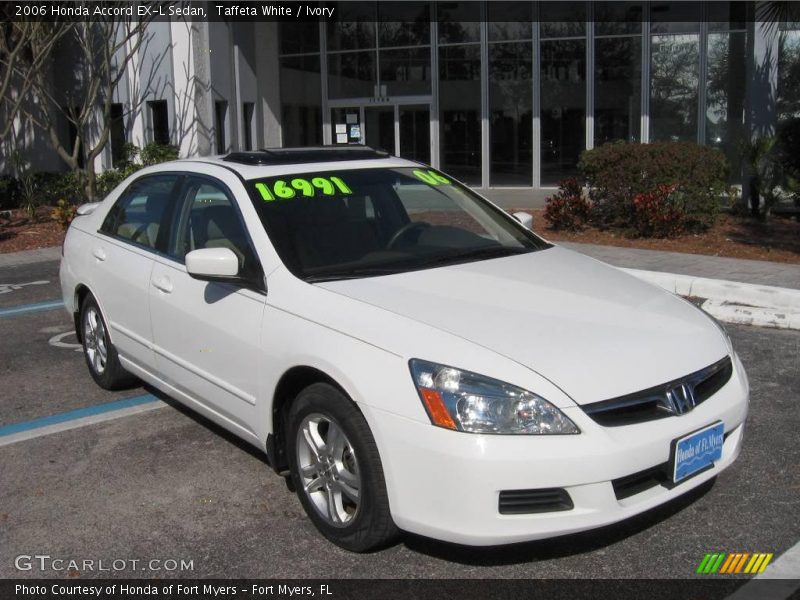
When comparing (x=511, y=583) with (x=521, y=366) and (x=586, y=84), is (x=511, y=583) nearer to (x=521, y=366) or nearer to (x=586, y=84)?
(x=521, y=366)

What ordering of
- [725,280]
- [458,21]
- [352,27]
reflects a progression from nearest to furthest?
[725,280], [458,21], [352,27]

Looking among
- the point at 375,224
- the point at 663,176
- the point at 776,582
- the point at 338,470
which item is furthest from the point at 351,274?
the point at 663,176

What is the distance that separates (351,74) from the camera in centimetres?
2223

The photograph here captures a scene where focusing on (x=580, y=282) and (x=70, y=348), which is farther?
(x=70, y=348)

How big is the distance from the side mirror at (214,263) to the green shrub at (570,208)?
9532 mm

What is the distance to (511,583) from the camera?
3359mm

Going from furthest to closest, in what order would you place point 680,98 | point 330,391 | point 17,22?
point 680,98 → point 17,22 → point 330,391

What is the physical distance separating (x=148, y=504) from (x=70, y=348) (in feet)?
11.5

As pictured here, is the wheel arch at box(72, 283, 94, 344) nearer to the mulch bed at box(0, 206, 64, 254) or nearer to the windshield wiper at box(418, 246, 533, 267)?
the windshield wiper at box(418, 246, 533, 267)

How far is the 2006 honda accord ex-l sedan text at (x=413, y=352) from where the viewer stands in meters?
3.13

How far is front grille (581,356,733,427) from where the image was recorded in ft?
10.4

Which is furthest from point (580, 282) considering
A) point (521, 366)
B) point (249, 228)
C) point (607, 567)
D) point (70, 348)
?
point (70, 348)

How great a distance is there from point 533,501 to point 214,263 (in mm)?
1881

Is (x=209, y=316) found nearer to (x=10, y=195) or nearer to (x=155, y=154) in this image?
(x=10, y=195)
